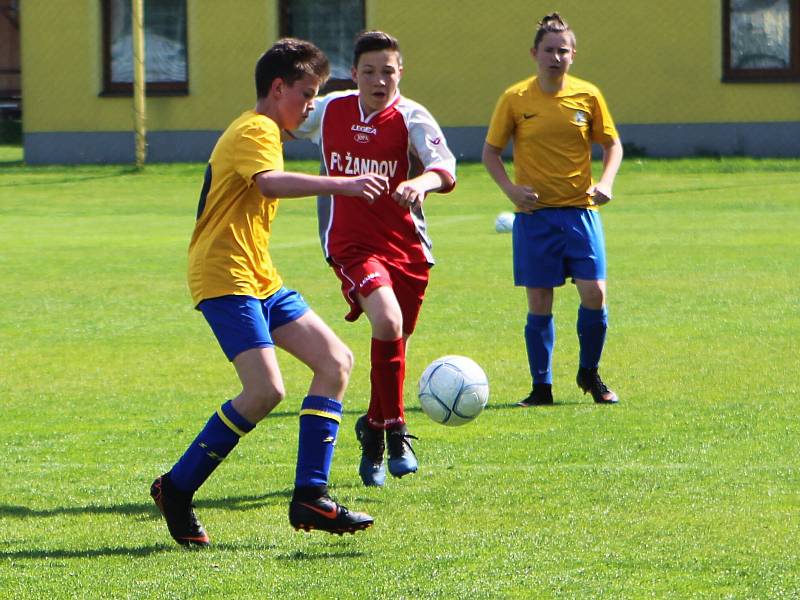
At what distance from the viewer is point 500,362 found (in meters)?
10.1

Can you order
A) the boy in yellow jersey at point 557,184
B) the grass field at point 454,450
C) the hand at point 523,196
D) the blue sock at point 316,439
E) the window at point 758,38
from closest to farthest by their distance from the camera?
the grass field at point 454,450
the blue sock at point 316,439
the hand at point 523,196
the boy in yellow jersey at point 557,184
the window at point 758,38

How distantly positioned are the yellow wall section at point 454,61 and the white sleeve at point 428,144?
890 inches

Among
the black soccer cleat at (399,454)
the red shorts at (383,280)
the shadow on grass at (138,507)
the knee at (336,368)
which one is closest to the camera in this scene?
the knee at (336,368)

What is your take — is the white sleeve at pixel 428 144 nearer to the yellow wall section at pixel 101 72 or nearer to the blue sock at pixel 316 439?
the blue sock at pixel 316 439

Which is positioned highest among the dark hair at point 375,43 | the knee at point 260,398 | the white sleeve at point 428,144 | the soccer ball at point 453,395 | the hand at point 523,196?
the dark hair at point 375,43

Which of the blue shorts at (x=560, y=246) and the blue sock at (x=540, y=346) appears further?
the blue shorts at (x=560, y=246)

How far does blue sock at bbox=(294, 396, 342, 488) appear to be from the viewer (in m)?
5.46

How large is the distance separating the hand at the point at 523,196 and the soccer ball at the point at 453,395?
1.72 meters

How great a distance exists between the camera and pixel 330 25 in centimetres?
3078

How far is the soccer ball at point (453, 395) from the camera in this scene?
7.07m

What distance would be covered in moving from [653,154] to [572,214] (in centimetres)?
2097

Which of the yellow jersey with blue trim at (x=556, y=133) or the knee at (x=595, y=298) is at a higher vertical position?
the yellow jersey with blue trim at (x=556, y=133)

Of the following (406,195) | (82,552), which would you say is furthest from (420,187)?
(82,552)

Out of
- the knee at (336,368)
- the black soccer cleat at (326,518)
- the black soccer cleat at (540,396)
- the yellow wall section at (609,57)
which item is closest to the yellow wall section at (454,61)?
the yellow wall section at (609,57)
